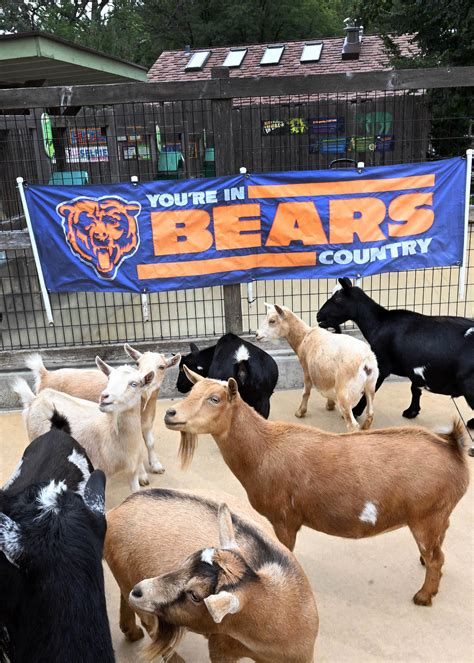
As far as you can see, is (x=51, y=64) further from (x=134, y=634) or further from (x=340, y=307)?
(x=134, y=634)

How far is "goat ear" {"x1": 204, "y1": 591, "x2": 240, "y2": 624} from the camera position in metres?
2.20

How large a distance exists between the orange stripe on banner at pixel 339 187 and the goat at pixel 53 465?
353 cm

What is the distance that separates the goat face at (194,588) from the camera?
94.0 inches

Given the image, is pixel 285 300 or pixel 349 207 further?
pixel 285 300

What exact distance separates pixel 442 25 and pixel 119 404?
46.6 feet

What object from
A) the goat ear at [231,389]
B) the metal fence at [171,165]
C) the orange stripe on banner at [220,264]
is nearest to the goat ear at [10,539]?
the goat ear at [231,389]

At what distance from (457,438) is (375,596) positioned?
116cm

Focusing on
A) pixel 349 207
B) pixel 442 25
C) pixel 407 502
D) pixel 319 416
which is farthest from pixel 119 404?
pixel 442 25

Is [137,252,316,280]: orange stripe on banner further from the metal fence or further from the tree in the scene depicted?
the tree

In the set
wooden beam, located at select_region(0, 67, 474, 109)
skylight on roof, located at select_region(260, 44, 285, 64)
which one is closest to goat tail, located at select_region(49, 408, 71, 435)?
wooden beam, located at select_region(0, 67, 474, 109)

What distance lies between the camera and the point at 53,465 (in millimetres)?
3727

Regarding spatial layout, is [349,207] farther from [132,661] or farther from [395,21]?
[395,21]

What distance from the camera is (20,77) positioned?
36.9 feet

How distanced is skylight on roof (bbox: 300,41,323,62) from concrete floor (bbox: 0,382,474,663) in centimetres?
1981
